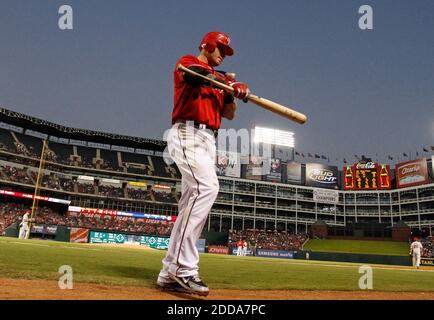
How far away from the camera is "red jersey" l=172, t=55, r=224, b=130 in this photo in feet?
12.2

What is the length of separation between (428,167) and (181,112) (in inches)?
2745

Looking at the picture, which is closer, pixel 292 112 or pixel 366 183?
pixel 292 112

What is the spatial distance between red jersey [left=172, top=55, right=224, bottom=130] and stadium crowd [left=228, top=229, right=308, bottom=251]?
172 feet

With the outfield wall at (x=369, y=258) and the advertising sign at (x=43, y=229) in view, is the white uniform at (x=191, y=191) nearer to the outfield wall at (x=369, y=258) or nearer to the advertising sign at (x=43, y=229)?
the outfield wall at (x=369, y=258)

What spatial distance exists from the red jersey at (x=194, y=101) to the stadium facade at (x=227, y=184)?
50.6m

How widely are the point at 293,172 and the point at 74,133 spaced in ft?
132

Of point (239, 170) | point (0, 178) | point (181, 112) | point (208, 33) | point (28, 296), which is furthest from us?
point (239, 170)

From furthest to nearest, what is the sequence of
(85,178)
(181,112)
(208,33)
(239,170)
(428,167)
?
(239,170), (428,167), (85,178), (208,33), (181,112)

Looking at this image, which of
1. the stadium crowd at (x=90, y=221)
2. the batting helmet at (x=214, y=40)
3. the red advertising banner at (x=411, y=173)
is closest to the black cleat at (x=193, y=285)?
the batting helmet at (x=214, y=40)
